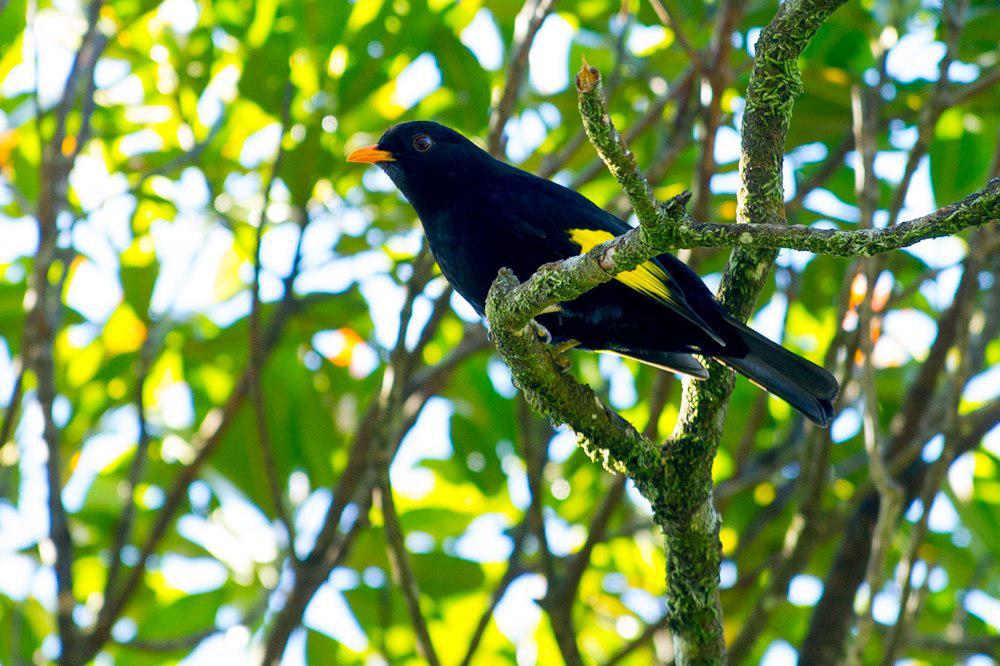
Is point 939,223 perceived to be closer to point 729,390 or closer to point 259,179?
point 729,390

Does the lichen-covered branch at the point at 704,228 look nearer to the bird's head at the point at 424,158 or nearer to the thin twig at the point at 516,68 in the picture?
the bird's head at the point at 424,158

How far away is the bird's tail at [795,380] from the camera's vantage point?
3.42 metres

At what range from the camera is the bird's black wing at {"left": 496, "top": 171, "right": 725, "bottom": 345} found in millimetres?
3367

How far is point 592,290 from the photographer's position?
3609 mm

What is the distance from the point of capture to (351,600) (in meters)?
5.07

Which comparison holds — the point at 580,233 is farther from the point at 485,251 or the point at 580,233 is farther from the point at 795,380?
the point at 795,380

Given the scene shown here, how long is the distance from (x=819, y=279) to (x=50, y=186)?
133 inches

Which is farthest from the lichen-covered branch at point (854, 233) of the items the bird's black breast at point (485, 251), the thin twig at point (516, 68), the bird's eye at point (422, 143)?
the bird's eye at point (422, 143)

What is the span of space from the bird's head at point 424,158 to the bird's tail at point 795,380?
4.12 feet

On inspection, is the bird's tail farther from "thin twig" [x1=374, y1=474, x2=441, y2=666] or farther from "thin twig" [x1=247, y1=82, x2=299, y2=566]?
"thin twig" [x1=247, y1=82, x2=299, y2=566]

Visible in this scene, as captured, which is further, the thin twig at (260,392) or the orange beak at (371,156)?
the orange beak at (371,156)

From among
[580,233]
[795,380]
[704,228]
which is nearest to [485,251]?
[580,233]

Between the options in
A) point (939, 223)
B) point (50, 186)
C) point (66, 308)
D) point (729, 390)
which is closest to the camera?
point (939, 223)

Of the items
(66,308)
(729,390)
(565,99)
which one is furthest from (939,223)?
(66,308)
